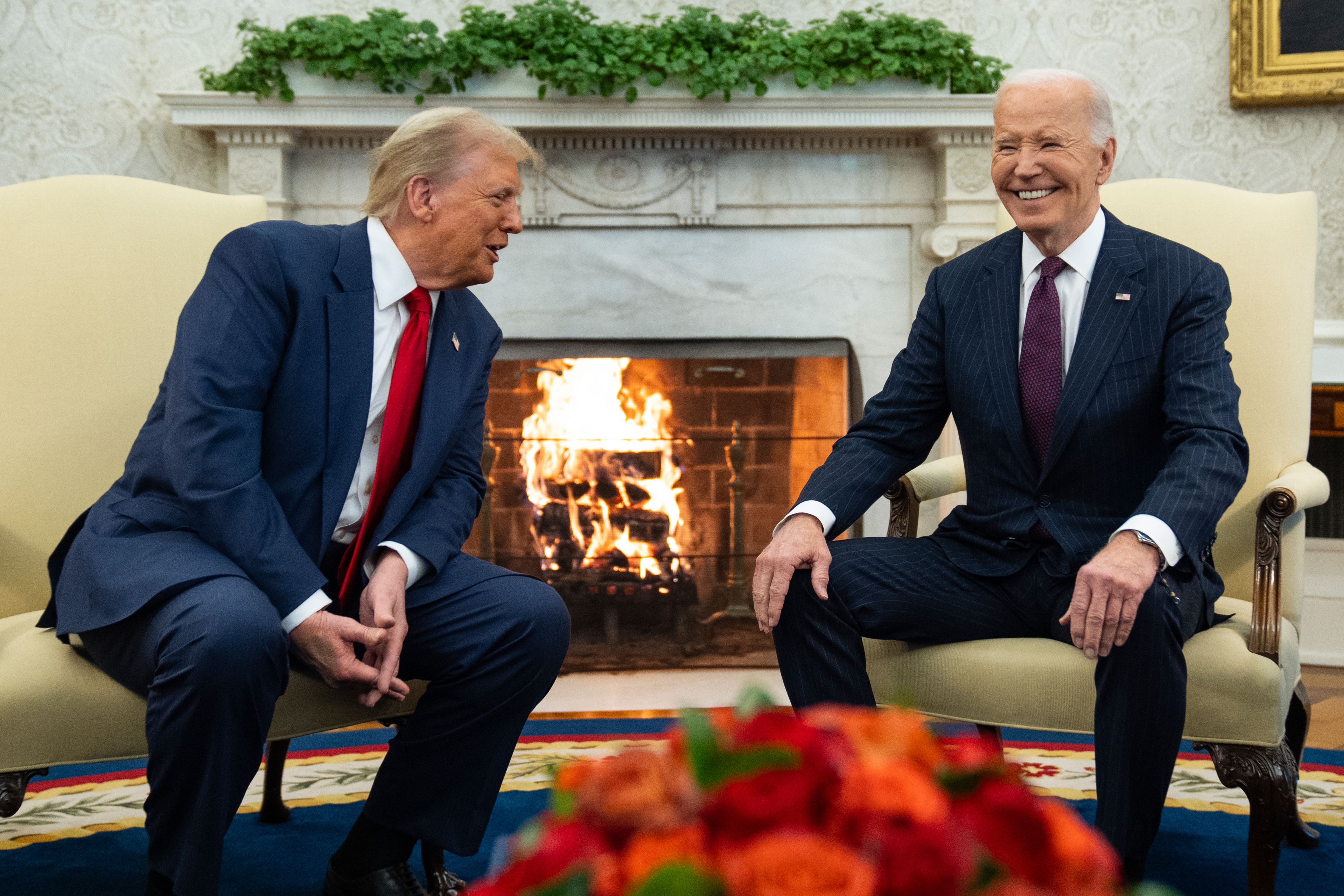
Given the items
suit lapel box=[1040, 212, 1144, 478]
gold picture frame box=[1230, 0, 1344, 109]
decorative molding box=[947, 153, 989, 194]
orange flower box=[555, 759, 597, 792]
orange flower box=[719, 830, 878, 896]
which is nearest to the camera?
orange flower box=[719, 830, 878, 896]

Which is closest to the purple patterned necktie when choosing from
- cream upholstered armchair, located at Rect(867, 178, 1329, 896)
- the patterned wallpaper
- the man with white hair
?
the man with white hair

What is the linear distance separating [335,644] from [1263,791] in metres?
1.24

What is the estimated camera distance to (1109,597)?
4.33 feet

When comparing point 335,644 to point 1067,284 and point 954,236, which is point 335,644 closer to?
point 1067,284

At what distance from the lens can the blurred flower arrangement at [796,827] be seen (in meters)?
0.46

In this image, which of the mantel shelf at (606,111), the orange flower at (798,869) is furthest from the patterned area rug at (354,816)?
the mantel shelf at (606,111)

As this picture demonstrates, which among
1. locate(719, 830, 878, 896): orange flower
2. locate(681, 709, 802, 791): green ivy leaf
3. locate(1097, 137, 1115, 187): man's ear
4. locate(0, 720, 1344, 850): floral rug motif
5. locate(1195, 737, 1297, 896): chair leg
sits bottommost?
locate(0, 720, 1344, 850): floral rug motif

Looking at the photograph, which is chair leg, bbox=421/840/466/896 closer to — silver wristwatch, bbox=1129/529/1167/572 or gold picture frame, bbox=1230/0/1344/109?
silver wristwatch, bbox=1129/529/1167/572

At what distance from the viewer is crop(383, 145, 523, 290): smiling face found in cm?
160

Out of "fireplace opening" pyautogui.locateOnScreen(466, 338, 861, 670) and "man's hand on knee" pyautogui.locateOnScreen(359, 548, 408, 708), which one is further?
"fireplace opening" pyautogui.locateOnScreen(466, 338, 861, 670)

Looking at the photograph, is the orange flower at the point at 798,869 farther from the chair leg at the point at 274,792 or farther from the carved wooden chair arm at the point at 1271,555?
the chair leg at the point at 274,792

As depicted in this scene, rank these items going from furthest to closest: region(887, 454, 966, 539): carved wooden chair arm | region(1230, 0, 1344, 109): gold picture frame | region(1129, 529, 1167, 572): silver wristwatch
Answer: region(1230, 0, 1344, 109): gold picture frame → region(887, 454, 966, 539): carved wooden chair arm → region(1129, 529, 1167, 572): silver wristwatch

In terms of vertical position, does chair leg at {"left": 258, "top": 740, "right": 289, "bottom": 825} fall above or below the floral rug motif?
above

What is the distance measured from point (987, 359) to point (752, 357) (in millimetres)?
1528
